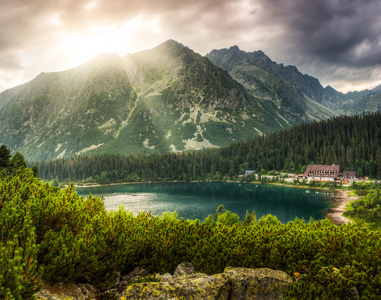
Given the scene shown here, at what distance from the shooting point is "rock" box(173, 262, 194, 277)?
52.3 feet

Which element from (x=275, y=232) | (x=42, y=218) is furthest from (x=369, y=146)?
(x=42, y=218)

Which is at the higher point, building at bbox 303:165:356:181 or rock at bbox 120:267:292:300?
rock at bbox 120:267:292:300

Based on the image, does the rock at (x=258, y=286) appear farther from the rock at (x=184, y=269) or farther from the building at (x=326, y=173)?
the building at (x=326, y=173)

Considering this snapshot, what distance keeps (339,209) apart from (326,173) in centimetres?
8602

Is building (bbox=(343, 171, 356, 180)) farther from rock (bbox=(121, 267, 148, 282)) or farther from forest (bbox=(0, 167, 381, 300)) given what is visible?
rock (bbox=(121, 267, 148, 282))

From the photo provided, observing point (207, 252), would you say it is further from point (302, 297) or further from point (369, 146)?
point (369, 146)

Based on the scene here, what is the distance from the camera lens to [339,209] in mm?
102750

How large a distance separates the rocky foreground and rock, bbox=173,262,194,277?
1.52 meters

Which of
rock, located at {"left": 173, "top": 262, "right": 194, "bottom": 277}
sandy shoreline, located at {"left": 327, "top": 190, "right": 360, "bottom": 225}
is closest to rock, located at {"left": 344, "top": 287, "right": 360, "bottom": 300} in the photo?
rock, located at {"left": 173, "top": 262, "right": 194, "bottom": 277}

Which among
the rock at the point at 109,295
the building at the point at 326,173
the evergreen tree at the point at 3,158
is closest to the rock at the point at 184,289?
the rock at the point at 109,295

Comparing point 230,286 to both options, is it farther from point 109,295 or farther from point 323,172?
point 323,172

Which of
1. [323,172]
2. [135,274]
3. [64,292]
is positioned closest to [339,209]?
[323,172]

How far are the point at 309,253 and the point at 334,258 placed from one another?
1.40m

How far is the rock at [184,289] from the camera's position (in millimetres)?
10970
